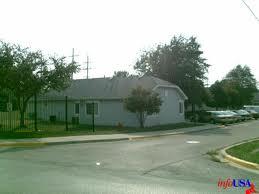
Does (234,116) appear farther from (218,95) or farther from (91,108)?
(218,95)

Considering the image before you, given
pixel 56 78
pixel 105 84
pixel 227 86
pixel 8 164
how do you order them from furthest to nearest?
pixel 227 86, pixel 105 84, pixel 56 78, pixel 8 164

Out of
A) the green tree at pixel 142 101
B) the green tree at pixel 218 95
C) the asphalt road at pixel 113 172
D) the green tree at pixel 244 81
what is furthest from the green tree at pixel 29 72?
the green tree at pixel 244 81

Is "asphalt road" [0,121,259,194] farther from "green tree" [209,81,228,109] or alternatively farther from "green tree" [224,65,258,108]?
"green tree" [224,65,258,108]

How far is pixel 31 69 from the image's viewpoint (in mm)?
26125

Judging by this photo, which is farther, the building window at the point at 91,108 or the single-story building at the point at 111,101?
the building window at the point at 91,108

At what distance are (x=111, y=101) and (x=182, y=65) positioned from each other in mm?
14565

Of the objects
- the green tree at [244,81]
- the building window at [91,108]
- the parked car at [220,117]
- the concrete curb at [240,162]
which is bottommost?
the concrete curb at [240,162]

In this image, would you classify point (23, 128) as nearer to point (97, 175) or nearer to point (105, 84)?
point (105, 84)

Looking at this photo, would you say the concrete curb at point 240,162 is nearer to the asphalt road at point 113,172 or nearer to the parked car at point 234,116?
the asphalt road at point 113,172

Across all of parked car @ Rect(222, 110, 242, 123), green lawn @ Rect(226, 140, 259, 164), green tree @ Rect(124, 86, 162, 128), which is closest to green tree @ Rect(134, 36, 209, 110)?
parked car @ Rect(222, 110, 242, 123)

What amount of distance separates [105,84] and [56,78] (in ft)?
33.8

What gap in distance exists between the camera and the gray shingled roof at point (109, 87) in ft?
114

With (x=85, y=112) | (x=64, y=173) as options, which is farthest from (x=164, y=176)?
(x=85, y=112)

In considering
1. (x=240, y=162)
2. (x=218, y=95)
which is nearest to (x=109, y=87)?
(x=240, y=162)
